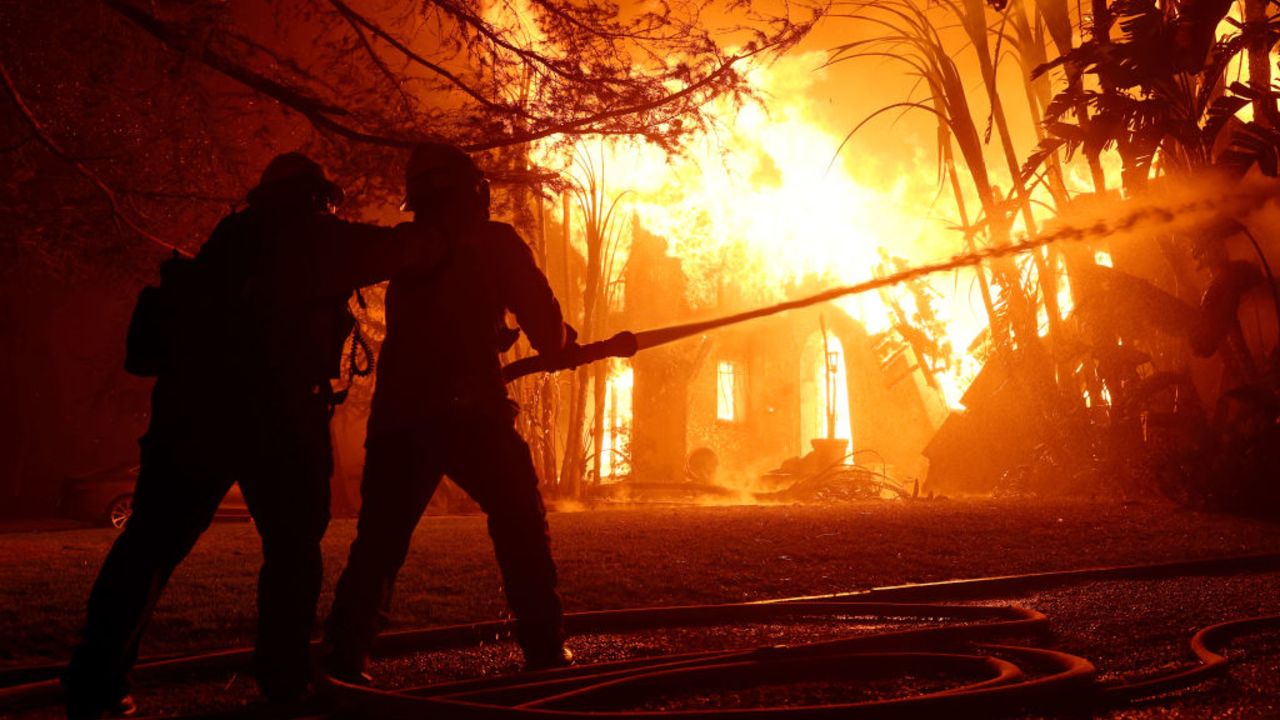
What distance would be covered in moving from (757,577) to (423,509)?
320 centimetres

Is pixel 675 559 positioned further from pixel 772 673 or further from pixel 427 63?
pixel 427 63

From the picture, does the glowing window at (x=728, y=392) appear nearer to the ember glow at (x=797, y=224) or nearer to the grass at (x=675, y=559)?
the ember glow at (x=797, y=224)

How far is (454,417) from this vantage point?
3791 mm

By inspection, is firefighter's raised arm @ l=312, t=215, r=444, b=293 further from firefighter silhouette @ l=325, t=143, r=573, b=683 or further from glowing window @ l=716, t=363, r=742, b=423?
glowing window @ l=716, t=363, r=742, b=423

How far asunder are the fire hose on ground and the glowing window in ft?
84.0

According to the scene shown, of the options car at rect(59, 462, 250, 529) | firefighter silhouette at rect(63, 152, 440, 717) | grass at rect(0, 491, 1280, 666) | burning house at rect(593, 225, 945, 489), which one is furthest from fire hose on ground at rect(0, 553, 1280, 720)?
burning house at rect(593, 225, 945, 489)

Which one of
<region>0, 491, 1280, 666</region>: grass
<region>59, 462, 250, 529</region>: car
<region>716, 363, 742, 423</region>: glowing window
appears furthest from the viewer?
<region>716, 363, 742, 423</region>: glowing window

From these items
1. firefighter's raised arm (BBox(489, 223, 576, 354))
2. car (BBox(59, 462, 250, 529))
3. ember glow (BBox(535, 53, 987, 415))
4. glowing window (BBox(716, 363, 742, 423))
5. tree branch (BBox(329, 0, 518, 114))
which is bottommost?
car (BBox(59, 462, 250, 529))

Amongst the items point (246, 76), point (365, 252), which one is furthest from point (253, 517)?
point (246, 76)

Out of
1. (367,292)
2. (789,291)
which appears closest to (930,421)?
(789,291)

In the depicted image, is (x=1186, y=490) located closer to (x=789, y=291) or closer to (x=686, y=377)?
(x=686, y=377)

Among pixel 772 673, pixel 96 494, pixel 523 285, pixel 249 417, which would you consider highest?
pixel 523 285

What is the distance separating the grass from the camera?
215 inches

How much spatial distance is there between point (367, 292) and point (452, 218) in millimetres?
13129
